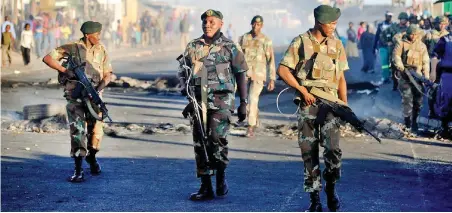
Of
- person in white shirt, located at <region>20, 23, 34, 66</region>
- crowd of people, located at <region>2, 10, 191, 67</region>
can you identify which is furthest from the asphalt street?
crowd of people, located at <region>2, 10, 191, 67</region>

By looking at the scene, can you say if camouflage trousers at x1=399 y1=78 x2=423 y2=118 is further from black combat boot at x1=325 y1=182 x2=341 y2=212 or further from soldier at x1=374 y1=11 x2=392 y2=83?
soldier at x1=374 y1=11 x2=392 y2=83

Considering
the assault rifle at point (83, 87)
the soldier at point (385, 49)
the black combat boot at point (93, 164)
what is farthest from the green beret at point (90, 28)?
the soldier at point (385, 49)

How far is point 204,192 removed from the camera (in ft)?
28.3

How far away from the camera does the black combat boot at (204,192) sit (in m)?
8.55

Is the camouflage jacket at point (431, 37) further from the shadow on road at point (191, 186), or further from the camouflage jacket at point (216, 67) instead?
the camouflage jacket at point (216, 67)

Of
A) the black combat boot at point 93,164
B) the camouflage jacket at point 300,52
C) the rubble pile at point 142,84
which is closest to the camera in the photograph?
the camouflage jacket at point 300,52

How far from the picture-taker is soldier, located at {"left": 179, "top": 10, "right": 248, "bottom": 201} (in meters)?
8.74

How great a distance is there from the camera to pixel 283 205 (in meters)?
8.23

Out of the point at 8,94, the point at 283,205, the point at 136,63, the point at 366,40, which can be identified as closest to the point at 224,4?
the point at 136,63

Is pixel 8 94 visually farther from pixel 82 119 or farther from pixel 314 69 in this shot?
pixel 314 69

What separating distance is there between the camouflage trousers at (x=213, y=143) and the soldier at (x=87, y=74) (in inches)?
60.2

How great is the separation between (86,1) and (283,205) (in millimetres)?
40101

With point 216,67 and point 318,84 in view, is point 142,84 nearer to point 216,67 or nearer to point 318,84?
point 216,67

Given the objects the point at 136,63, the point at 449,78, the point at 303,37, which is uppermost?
the point at 303,37
